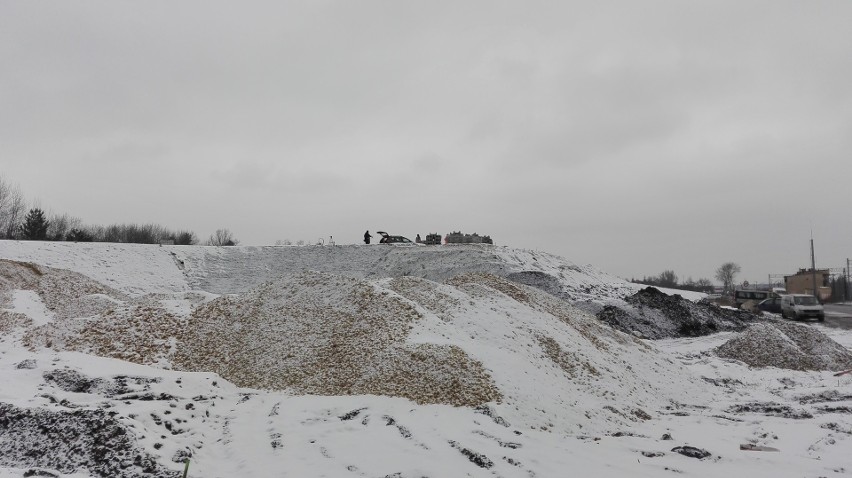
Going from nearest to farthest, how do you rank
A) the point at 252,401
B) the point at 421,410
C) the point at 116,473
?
the point at 116,473
the point at 421,410
the point at 252,401

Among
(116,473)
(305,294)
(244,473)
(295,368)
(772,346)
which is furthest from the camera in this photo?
(772,346)

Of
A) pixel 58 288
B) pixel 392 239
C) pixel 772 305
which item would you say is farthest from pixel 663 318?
pixel 58 288

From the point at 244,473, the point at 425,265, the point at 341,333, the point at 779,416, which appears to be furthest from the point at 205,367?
the point at 425,265

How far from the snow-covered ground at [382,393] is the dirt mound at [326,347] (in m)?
0.05

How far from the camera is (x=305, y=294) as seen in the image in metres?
15.3

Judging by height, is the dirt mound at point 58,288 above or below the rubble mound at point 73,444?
above

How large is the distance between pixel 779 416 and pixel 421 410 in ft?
25.9

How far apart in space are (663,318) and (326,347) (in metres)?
19.1

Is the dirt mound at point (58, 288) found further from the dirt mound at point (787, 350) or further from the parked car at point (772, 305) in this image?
the parked car at point (772, 305)

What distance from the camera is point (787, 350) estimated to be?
56.0 ft

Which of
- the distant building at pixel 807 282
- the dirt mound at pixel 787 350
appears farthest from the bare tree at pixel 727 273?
the dirt mound at pixel 787 350

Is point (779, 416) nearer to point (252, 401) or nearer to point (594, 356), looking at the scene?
point (594, 356)

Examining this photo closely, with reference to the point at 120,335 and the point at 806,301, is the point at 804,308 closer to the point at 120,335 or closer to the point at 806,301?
the point at 806,301

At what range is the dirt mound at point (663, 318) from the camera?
23281mm
